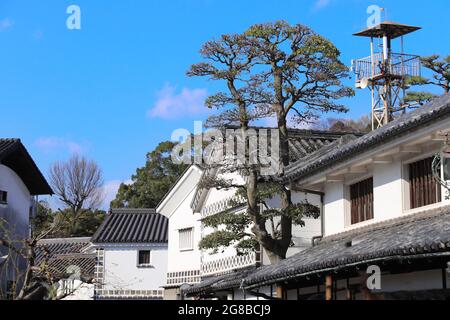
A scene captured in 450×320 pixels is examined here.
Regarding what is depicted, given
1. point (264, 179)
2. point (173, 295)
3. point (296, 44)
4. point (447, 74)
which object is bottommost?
point (173, 295)

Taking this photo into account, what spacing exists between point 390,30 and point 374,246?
22534mm

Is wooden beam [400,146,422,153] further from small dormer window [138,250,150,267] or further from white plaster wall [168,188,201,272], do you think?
small dormer window [138,250,150,267]

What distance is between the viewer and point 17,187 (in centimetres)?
3841

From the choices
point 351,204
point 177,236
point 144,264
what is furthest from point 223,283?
point 144,264

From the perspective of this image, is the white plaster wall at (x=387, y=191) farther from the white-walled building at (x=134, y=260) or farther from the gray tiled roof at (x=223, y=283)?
the white-walled building at (x=134, y=260)

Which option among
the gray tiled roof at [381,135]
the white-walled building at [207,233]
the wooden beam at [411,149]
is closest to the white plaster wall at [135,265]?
the white-walled building at [207,233]

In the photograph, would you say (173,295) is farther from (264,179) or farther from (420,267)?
(420,267)

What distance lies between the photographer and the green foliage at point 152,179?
57000 mm

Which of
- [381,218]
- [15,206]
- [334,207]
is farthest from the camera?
[15,206]

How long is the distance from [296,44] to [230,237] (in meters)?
6.31

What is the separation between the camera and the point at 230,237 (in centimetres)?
2341

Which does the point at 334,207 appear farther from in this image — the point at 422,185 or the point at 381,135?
the point at 381,135
